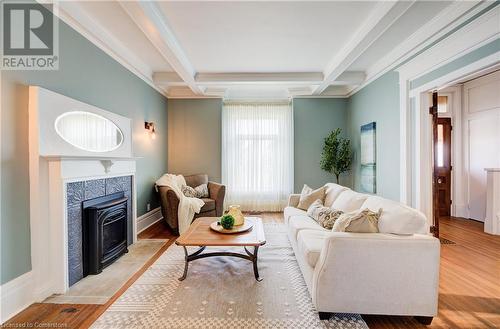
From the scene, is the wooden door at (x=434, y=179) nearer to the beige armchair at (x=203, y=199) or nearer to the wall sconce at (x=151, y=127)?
the beige armchair at (x=203, y=199)

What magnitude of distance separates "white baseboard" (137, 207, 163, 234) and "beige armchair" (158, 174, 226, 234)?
42 cm

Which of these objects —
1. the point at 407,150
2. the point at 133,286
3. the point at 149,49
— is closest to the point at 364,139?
the point at 407,150

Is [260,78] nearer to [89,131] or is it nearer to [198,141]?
[198,141]

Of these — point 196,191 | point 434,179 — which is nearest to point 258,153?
point 196,191

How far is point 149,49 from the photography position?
11.8 ft

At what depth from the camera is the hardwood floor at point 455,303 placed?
1.90 m

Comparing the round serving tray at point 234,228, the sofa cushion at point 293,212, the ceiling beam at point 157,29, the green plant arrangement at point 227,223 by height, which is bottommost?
the round serving tray at point 234,228

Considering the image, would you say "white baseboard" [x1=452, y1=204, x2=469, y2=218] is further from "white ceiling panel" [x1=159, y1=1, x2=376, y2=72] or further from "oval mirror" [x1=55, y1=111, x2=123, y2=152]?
"oval mirror" [x1=55, y1=111, x2=123, y2=152]

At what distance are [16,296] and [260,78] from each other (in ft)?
13.9

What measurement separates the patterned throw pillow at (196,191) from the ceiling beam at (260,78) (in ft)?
6.65

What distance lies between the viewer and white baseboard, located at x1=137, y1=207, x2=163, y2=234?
430cm

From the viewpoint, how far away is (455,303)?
7.03ft

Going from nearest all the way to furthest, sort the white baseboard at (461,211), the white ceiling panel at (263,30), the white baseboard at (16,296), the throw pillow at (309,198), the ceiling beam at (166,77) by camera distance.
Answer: the white baseboard at (16,296), the white ceiling panel at (263,30), the throw pillow at (309,198), the ceiling beam at (166,77), the white baseboard at (461,211)

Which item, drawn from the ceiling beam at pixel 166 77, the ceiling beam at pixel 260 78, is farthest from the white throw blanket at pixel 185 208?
the ceiling beam at pixel 260 78
